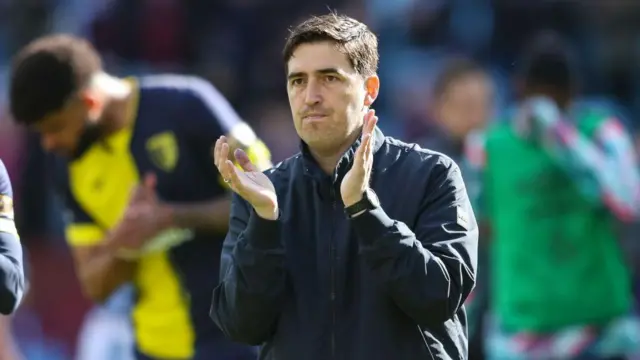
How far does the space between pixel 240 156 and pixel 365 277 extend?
481mm

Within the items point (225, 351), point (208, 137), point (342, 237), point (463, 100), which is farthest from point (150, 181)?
point (463, 100)

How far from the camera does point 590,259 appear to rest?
21.1ft

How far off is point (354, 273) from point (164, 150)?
6.47 ft

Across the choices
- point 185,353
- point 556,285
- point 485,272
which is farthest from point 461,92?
point 185,353

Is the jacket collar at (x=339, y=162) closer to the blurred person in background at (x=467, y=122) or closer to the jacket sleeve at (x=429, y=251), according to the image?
the jacket sleeve at (x=429, y=251)

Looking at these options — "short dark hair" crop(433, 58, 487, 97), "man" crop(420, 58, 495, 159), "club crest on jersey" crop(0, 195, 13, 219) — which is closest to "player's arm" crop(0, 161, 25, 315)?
"club crest on jersey" crop(0, 195, 13, 219)

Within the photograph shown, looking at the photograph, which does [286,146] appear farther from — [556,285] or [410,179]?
[410,179]

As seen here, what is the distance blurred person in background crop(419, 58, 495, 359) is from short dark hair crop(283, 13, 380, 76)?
3407 millimetres

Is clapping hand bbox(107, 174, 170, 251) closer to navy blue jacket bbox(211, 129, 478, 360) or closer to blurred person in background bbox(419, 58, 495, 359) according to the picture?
navy blue jacket bbox(211, 129, 478, 360)

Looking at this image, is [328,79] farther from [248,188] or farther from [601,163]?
[601,163]

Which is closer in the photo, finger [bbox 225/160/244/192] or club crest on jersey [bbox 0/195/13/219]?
finger [bbox 225/160/244/192]

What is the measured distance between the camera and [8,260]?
3.91m

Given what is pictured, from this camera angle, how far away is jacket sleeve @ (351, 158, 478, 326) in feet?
11.4

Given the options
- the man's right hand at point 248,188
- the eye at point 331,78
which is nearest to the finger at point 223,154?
the man's right hand at point 248,188
